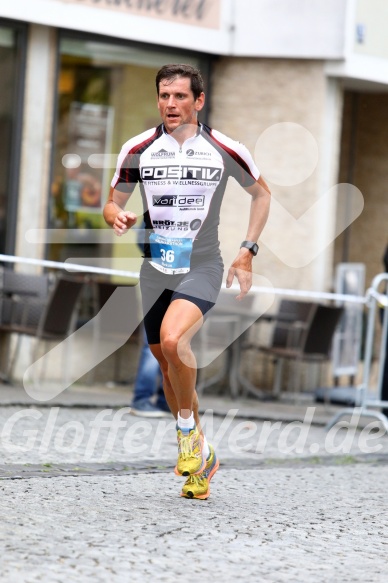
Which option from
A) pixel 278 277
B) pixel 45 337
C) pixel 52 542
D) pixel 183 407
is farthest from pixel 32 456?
pixel 278 277

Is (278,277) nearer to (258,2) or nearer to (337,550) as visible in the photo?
(258,2)

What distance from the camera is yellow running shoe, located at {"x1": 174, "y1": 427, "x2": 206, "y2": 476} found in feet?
21.8

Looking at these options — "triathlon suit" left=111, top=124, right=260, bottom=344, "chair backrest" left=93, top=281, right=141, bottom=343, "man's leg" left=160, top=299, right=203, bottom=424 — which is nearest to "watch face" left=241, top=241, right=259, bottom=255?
"triathlon suit" left=111, top=124, right=260, bottom=344

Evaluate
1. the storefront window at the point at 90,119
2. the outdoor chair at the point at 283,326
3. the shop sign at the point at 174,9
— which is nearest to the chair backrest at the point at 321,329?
the outdoor chair at the point at 283,326

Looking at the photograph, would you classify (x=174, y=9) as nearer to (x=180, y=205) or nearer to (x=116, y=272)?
(x=116, y=272)

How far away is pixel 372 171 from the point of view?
704 inches

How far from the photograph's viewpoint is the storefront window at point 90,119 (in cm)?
1421

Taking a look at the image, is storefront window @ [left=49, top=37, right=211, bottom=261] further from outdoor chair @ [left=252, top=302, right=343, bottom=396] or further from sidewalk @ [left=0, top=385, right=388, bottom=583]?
sidewalk @ [left=0, top=385, right=388, bottom=583]

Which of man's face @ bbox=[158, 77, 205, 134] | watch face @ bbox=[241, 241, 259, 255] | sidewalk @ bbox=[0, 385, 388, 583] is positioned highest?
man's face @ bbox=[158, 77, 205, 134]

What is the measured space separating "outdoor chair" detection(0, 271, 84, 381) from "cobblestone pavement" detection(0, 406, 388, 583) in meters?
2.46

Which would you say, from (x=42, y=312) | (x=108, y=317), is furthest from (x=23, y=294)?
(x=108, y=317)

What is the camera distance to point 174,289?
683 centimetres

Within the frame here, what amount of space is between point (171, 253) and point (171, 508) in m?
1.26

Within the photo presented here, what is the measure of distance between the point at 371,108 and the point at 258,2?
10.7 ft
